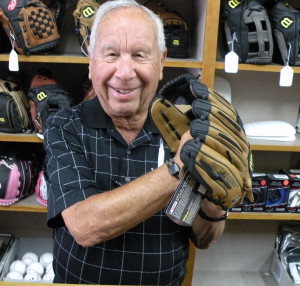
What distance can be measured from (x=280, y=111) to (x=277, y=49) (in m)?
0.40

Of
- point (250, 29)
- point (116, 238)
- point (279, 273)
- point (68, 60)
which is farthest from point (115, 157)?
point (279, 273)

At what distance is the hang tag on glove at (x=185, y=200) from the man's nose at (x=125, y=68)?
323 millimetres

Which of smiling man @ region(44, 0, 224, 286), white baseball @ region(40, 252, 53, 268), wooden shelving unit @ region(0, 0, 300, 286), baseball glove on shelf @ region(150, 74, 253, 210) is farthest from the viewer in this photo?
white baseball @ region(40, 252, 53, 268)

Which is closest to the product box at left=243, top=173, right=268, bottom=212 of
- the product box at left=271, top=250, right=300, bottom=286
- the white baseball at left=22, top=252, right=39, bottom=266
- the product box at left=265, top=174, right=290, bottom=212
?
the product box at left=265, top=174, right=290, bottom=212

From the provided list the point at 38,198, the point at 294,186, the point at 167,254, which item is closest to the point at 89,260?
the point at 167,254

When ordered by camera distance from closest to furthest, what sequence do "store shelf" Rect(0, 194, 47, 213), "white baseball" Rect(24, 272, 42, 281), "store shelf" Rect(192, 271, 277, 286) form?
"store shelf" Rect(0, 194, 47, 213) → "white baseball" Rect(24, 272, 42, 281) → "store shelf" Rect(192, 271, 277, 286)

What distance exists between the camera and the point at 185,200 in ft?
2.49

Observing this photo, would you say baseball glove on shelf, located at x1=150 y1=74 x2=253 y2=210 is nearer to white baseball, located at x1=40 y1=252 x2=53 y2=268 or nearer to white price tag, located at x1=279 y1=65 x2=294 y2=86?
white price tag, located at x1=279 y1=65 x2=294 y2=86

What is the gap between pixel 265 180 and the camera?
Result: 1744 millimetres

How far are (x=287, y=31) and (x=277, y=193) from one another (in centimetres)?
70

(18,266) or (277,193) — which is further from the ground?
(277,193)

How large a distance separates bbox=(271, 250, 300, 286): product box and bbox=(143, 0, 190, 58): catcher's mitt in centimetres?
117

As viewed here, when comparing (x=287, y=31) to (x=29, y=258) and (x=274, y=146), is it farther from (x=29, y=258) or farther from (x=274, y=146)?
(x=29, y=258)

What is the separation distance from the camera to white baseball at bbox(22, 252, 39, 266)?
196 cm
